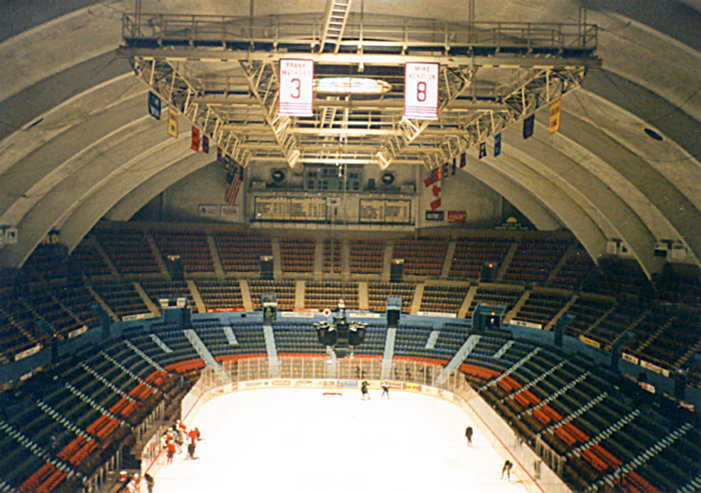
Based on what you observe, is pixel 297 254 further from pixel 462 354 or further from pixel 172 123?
pixel 172 123

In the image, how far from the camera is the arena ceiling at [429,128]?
537 inches

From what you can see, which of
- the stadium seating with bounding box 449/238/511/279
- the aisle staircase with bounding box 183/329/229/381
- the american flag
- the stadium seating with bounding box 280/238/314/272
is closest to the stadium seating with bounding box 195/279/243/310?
the aisle staircase with bounding box 183/329/229/381

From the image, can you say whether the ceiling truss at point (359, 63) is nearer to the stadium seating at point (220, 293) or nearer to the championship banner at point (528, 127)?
the championship banner at point (528, 127)

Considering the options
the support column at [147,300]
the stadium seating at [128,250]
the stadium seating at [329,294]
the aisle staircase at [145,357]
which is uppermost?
the stadium seating at [128,250]

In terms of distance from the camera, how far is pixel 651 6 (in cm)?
1254

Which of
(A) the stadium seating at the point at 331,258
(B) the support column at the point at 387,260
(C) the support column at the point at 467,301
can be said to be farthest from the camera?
(A) the stadium seating at the point at 331,258

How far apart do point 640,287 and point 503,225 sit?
47.8ft

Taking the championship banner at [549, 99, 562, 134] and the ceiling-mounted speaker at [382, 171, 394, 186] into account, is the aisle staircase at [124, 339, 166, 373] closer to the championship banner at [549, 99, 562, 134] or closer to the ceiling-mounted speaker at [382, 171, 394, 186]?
the championship banner at [549, 99, 562, 134]

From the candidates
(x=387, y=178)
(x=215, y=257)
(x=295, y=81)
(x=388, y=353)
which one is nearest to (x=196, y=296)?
(x=215, y=257)

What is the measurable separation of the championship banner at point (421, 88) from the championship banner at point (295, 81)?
2441mm

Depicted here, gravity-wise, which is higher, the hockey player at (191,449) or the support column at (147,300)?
the support column at (147,300)

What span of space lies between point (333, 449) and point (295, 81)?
13379 millimetres

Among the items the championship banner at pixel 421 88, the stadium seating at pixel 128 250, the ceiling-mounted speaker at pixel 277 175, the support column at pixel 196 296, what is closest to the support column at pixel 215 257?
the support column at pixel 196 296

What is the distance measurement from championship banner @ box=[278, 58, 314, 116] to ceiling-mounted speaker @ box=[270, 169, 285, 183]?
1124 inches
